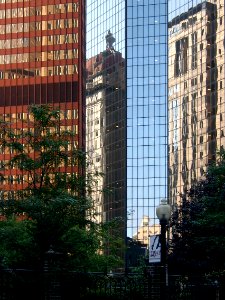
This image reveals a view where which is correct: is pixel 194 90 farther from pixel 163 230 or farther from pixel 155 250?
pixel 163 230

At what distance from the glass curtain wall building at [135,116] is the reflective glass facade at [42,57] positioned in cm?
643

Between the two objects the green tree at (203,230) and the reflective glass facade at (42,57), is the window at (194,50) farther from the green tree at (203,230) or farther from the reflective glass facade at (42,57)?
the green tree at (203,230)

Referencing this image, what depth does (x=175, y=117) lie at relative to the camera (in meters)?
159

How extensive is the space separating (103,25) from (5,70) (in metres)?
23.1

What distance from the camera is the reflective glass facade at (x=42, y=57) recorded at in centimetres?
17575

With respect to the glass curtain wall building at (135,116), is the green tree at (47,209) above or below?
below

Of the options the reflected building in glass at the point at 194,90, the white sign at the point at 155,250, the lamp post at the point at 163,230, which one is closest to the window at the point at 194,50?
the reflected building in glass at the point at 194,90

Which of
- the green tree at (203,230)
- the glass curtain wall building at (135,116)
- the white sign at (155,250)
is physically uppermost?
the glass curtain wall building at (135,116)

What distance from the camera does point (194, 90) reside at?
152 metres

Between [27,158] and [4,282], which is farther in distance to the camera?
[27,158]

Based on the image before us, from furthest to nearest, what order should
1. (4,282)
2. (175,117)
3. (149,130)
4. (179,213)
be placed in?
(149,130) → (175,117) → (179,213) → (4,282)

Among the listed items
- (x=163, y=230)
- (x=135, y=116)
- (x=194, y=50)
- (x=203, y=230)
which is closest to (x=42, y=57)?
(x=135, y=116)

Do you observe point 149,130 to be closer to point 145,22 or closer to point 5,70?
point 145,22

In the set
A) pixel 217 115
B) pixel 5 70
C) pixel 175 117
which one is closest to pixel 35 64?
pixel 5 70
